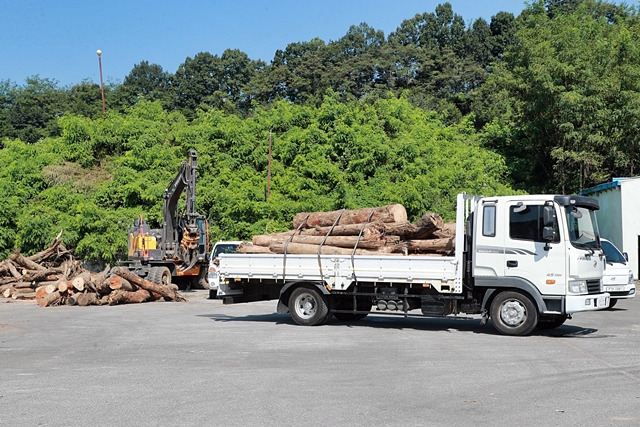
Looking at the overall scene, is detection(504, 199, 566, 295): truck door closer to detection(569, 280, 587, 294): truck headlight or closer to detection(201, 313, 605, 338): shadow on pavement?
detection(569, 280, 587, 294): truck headlight

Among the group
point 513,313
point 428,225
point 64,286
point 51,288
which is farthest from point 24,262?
point 513,313

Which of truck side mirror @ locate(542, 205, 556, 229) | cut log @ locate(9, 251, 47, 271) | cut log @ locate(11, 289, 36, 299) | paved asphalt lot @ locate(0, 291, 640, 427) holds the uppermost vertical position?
truck side mirror @ locate(542, 205, 556, 229)

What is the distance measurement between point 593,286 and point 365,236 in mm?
4612

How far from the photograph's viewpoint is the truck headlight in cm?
1496

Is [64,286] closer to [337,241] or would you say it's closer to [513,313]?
[337,241]

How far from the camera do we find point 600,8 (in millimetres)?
84812

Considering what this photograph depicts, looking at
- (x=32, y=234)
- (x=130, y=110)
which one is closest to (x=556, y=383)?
Result: (x=32, y=234)

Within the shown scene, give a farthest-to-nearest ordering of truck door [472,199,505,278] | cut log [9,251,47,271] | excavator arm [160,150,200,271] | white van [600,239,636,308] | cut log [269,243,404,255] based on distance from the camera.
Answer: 1. cut log [9,251,47,271]
2. excavator arm [160,150,200,271]
3. white van [600,239,636,308]
4. cut log [269,243,404,255]
5. truck door [472,199,505,278]

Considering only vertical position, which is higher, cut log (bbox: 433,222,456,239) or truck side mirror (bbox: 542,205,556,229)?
truck side mirror (bbox: 542,205,556,229)

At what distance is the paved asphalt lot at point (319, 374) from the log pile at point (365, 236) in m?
1.68

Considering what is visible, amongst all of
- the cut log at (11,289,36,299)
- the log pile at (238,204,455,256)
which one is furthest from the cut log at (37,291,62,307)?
the log pile at (238,204,455,256)

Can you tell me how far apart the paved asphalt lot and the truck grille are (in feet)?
3.04

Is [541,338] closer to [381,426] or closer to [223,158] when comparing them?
[381,426]

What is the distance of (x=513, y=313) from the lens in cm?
1545
